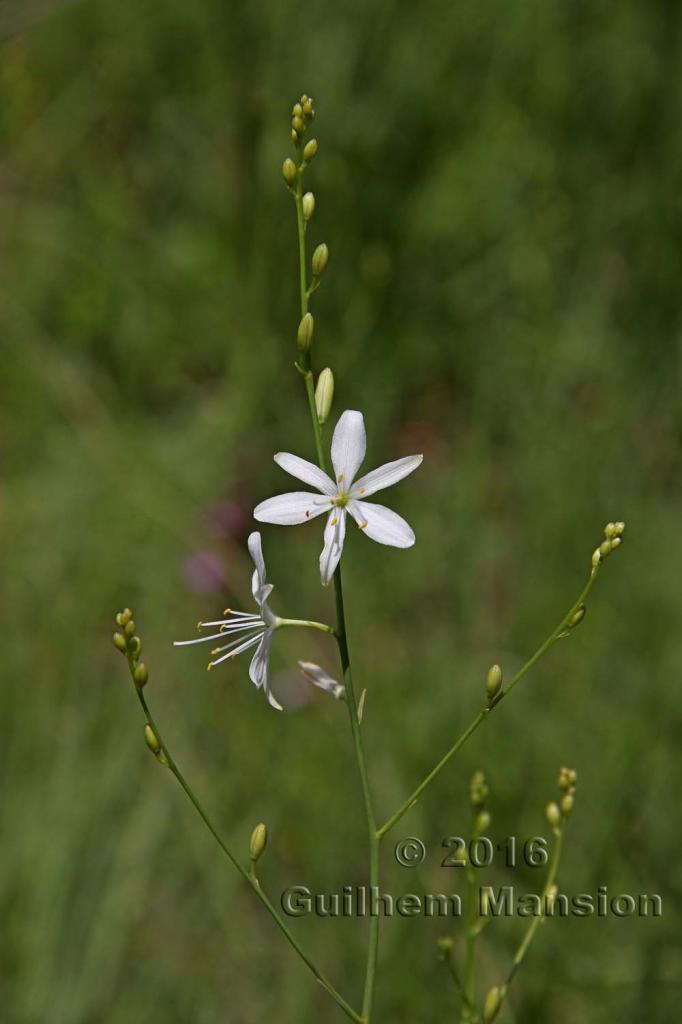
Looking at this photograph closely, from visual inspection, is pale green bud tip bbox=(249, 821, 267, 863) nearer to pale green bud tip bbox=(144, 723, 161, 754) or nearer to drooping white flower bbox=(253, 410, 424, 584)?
pale green bud tip bbox=(144, 723, 161, 754)

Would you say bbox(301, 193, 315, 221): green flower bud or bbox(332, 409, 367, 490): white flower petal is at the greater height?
bbox(301, 193, 315, 221): green flower bud

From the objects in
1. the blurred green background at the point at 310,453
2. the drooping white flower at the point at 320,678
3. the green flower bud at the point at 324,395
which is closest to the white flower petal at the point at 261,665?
the drooping white flower at the point at 320,678

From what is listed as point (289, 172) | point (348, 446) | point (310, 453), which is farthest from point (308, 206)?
point (310, 453)

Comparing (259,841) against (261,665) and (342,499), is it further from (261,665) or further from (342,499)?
(342,499)

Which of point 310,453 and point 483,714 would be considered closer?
point 483,714

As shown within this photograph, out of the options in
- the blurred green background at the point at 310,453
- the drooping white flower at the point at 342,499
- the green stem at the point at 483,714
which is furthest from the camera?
the blurred green background at the point at 310,453

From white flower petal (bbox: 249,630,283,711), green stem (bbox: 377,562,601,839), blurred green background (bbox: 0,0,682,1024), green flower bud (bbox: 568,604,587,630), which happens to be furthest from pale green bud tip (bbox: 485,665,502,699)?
blurred green background (bbox: 0,0,682,1024)

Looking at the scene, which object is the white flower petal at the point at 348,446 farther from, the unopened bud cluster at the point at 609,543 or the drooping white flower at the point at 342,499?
the unopened bud cluster at the point at 609,543
